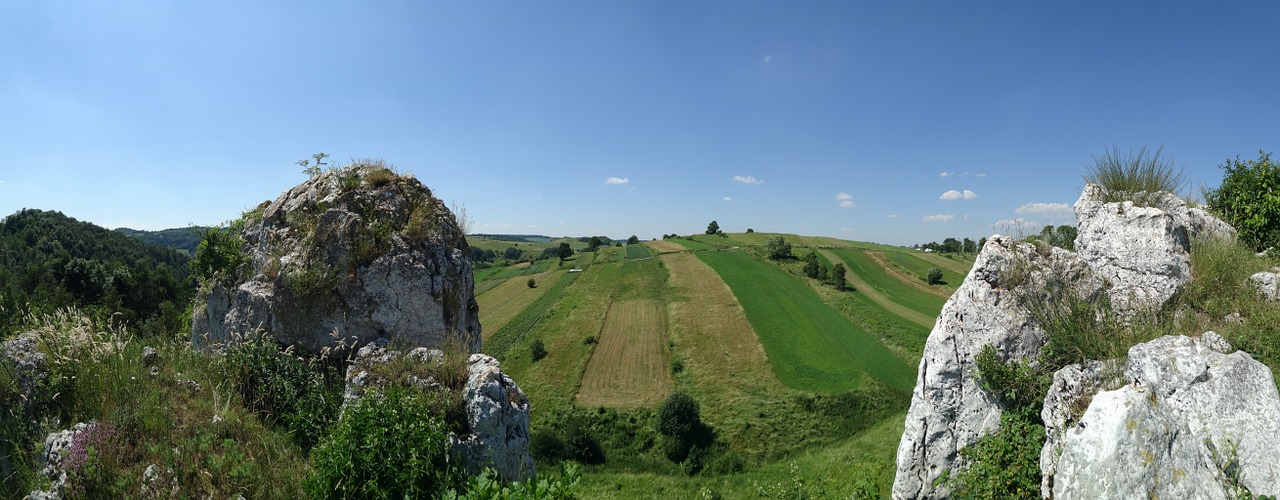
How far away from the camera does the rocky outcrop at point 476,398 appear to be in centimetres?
650

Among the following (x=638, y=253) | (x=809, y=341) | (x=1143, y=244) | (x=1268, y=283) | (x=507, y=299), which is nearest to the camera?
(x=1268, y=283)

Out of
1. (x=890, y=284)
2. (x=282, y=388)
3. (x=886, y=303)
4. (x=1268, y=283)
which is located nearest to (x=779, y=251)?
(x=890, y=284)

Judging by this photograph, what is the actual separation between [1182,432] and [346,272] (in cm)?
1297

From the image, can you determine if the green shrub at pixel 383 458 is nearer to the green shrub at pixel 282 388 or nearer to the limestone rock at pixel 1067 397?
the green shrub at pixel 282 388

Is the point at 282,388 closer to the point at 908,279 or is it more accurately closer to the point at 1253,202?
the point at 1253,202

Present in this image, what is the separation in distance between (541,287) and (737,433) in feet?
144

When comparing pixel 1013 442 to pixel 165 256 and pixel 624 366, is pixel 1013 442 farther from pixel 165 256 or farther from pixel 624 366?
pixel 165 256

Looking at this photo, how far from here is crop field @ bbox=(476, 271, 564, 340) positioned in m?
49.3

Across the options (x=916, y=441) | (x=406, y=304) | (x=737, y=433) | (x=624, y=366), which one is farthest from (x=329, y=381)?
(x=624, y=366)

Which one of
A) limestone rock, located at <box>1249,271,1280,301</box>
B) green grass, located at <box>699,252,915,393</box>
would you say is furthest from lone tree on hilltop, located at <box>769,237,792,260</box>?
limestone rock, located at <box>1249,271,1280,301</box>

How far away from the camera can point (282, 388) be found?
7.64 metres

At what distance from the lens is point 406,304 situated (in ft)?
30.1

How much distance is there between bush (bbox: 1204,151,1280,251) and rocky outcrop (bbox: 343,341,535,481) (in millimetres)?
15292

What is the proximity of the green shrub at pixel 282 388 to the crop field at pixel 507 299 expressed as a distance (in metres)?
36.3
